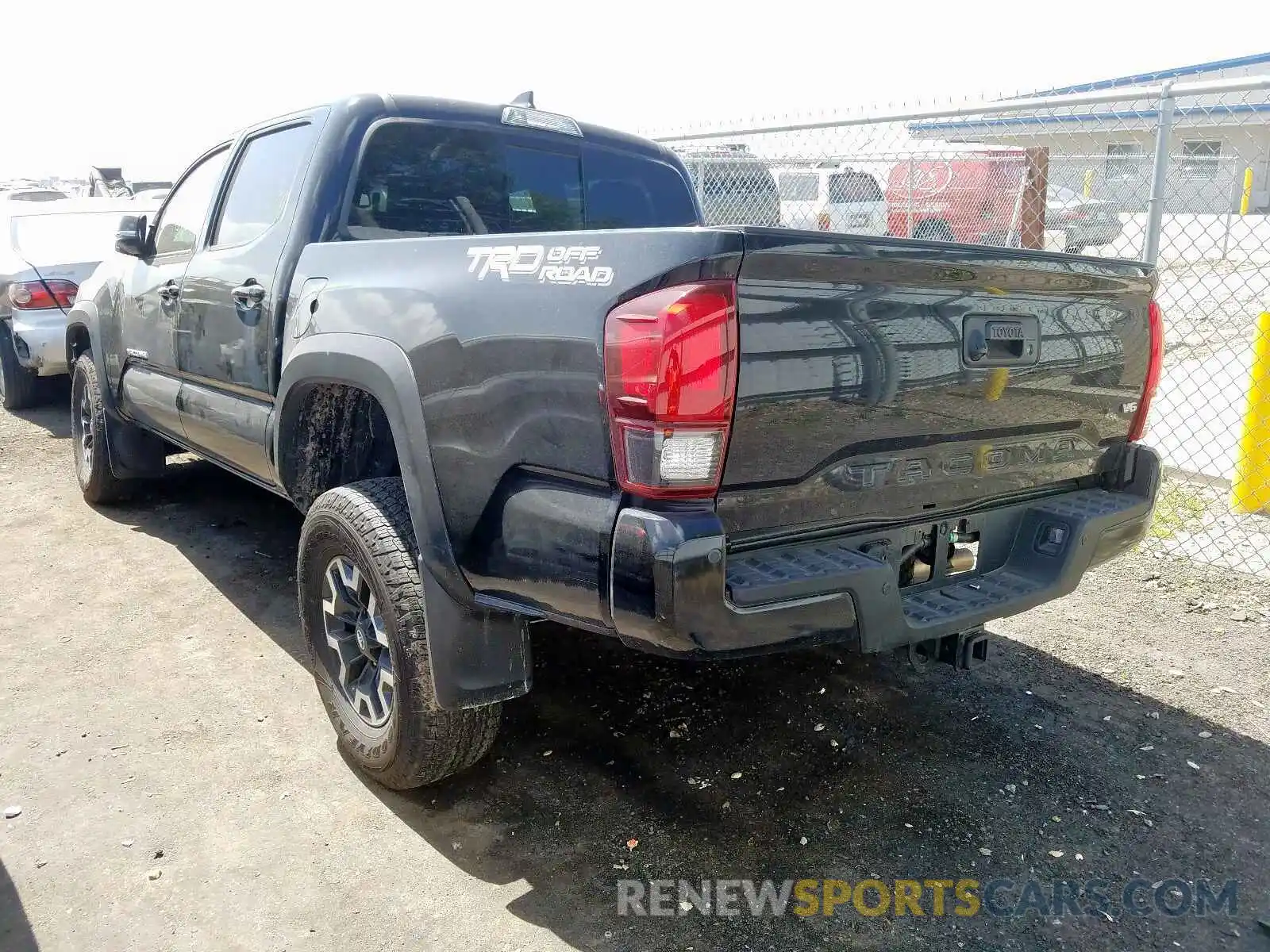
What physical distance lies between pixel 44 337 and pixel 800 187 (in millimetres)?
8349

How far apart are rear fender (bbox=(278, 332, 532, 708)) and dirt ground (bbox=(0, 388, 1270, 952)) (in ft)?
1.67

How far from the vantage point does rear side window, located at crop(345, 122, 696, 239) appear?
138 inches

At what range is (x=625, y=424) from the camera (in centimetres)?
216

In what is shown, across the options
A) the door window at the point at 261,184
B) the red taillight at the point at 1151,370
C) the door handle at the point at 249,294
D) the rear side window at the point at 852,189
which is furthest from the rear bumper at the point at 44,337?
the rear side window at the point at 852,189

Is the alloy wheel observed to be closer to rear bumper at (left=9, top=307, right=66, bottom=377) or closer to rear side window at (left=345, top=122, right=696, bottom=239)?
rear side window at (left=345, top=122, right=696, bottom=239)

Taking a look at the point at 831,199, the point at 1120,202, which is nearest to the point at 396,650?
the point at 1120,202

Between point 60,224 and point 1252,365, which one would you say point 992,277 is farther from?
point 60,224

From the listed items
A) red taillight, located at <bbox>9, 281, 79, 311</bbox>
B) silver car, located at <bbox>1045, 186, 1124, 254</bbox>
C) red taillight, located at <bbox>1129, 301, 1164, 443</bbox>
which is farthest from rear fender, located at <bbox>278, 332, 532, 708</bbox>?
silver car, located at <bbox>1045, 186, 1124, 254</bbox>

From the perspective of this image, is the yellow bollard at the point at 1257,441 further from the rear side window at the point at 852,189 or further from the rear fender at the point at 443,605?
the rear side window at the point at 852,189

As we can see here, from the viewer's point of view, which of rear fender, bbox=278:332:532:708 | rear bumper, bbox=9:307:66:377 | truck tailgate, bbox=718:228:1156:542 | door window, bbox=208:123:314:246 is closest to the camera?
truck tailgate, bbox=718:228:1156:542

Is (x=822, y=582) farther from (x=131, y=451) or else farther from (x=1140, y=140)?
(x=1140, y=140)

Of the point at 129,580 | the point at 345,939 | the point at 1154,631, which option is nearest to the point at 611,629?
the point at 345,939

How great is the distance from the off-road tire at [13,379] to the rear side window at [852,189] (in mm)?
8463

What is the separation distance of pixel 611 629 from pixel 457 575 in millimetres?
506
